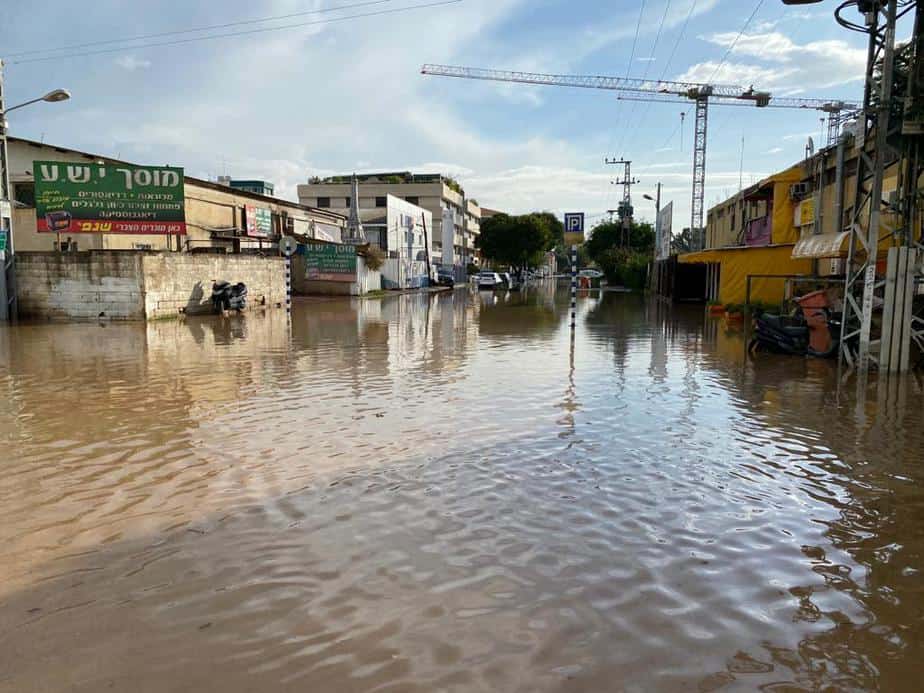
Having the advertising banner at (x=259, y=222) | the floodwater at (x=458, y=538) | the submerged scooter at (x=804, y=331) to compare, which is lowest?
the floodwater at (x=458, y=538)

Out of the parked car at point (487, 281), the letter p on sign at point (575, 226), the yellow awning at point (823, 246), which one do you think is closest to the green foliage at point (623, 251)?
the parked car at point (487, 281)

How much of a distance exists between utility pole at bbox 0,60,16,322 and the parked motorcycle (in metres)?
6.42

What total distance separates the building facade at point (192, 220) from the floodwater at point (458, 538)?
71.1 feet

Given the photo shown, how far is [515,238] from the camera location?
299 feet

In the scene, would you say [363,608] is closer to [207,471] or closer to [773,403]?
Result: [207,471]

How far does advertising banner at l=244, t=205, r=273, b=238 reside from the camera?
125 ft

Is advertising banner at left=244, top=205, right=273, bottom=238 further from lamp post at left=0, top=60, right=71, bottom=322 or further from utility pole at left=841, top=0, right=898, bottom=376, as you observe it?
utility pole at left=841, top=0, right=898, bottom=376

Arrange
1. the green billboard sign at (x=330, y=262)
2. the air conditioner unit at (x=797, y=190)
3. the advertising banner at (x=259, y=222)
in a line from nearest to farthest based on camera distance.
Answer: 1. the air conditioner unit at (x=797, y=190)
2. the advertising banner at (x=259, y=222)
3. the green billboard sign at (x=330, y=262)

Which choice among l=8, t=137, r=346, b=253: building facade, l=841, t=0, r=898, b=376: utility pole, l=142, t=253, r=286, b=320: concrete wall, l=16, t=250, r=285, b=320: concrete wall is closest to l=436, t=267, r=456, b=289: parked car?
l=8, t=137, r=346, b=253: building facade

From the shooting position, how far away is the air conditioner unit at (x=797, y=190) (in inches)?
1067

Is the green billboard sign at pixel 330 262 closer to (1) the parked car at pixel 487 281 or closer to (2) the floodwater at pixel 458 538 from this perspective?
(1) the parked car at pixel 487 281

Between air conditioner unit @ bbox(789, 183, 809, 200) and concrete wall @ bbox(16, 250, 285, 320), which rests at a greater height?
air conditioner unit @ bbox(789, 183, 809, 200)

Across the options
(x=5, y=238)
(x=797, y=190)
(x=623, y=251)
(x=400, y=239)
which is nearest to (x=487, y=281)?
(x=400, y=239)

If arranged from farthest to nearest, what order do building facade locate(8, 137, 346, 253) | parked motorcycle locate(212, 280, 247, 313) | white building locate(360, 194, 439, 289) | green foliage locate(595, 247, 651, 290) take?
green foliage locate(595, 247, 651, 290), white building locate(360, 194, 439, 289), building facade locate(8, 137, 346, 253), parked motorcycle locate(212, 280, 247, 313)
